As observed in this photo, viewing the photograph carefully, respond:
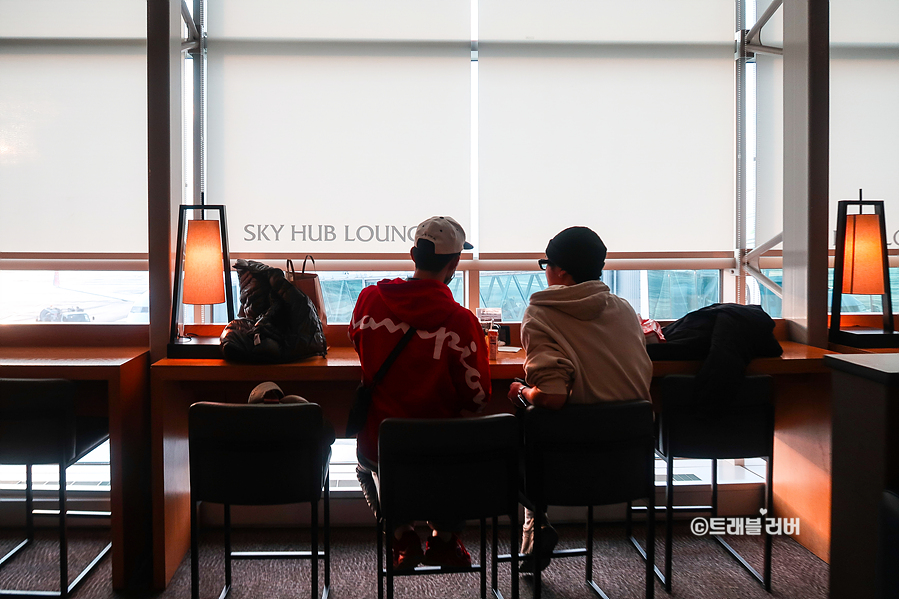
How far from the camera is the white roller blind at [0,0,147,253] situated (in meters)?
2.81

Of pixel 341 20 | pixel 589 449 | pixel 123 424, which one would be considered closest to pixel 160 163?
pixel 123 424

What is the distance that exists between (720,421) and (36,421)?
8.51 feet

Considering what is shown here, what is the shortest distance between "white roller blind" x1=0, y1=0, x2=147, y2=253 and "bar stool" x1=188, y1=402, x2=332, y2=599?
175 cm

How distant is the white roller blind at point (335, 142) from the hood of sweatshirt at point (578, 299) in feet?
4.40

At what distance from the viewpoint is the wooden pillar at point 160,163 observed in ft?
7.48

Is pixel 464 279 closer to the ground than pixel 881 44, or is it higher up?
closer to the ground

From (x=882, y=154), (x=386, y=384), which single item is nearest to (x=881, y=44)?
(x=882, y=154)

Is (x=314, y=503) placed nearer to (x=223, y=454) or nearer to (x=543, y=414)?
(x=223, y=454)

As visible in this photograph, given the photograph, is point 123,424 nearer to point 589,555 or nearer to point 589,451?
point 589,451

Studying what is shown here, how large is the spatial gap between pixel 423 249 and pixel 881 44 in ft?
10.8

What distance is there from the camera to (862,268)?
2529 mm

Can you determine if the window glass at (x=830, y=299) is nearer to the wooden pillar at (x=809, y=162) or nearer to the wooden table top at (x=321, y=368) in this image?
the wooden pillar at (x=809, y=162)

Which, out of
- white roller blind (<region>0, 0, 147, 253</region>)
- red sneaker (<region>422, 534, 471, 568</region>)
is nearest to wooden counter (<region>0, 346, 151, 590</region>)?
white roller blind (<region>0, 0, 147, 253</region>)

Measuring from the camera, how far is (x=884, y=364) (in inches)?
46.4
